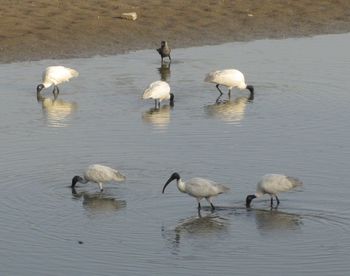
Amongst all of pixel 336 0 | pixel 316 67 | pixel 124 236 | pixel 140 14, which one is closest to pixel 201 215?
pixel 124 236

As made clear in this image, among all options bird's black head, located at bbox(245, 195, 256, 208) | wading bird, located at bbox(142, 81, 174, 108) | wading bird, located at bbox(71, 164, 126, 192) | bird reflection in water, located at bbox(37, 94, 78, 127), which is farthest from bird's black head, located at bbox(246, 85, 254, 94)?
bird's black head, located at bbox(245, 195, 256, 208)

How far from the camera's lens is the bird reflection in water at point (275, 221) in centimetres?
1417

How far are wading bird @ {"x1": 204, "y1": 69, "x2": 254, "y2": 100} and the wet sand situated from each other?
4.88 m

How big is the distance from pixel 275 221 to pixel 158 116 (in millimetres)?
6444

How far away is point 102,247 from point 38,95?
31.0 feet

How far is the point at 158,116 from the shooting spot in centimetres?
2059

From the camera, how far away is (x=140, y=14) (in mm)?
29547

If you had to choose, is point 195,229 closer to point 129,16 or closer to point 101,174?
point 101,174

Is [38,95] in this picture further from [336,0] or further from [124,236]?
[336,0]

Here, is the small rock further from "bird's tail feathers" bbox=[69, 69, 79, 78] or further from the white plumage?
the white plumage

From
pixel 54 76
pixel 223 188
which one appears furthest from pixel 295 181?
pixel 54 76

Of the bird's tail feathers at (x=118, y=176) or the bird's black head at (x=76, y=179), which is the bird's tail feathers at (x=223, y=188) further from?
the bird's black head at (x=76, y=179)

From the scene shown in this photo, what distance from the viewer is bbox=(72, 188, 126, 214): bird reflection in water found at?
1508cm

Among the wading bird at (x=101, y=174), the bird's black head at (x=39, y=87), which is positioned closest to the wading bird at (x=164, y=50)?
the bird's black head at (x=39, y=87)
